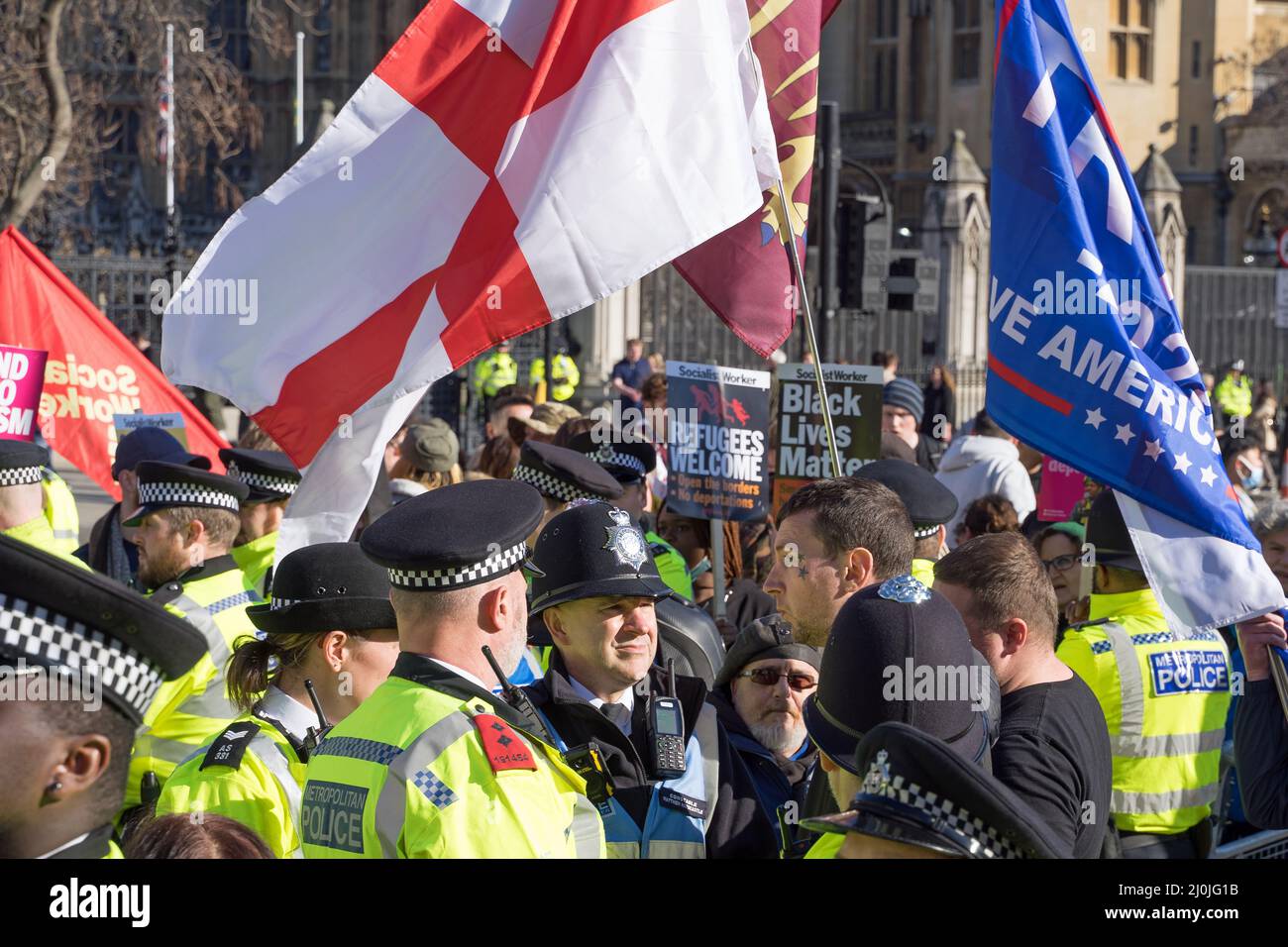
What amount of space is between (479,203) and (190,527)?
4.46ft

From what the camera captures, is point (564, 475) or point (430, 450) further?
point (430, 450)

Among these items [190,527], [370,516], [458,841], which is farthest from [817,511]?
[370,516]

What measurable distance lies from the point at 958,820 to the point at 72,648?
1.30 metres

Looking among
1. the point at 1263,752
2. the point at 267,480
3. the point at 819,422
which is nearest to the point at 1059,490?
the point at 819,422

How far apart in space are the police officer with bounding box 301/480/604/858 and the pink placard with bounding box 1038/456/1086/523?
5.10 m

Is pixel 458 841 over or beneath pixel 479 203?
beneath

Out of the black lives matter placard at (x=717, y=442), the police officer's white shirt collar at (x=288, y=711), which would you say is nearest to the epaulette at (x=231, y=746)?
the police officer's white shirt collar at (x=288, y=711)

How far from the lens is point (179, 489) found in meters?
5.56

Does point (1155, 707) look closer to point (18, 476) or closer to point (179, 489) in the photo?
point (179, 489)

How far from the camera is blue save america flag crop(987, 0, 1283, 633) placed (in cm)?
465

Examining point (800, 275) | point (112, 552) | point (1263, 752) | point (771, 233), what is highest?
point (771, 233)

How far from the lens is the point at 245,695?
13.2 ft

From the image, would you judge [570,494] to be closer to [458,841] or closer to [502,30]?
[502,30]

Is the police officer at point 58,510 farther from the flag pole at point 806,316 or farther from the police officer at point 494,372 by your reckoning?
the police officer at point 494,372
